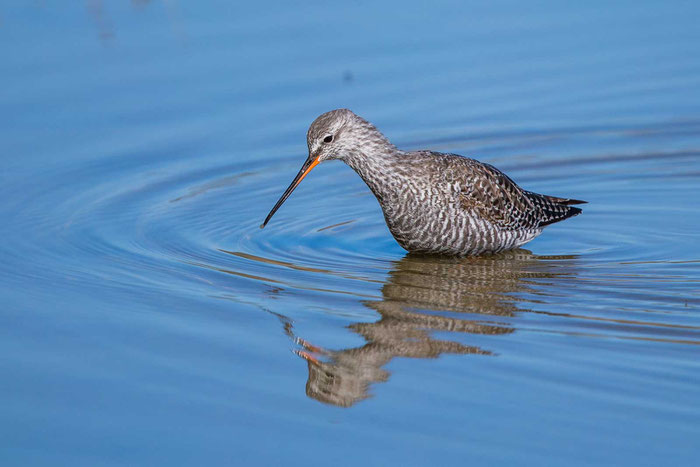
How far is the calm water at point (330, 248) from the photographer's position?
608 centimetres

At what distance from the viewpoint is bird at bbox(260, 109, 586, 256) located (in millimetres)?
9312

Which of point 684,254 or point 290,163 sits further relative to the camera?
point 290,163

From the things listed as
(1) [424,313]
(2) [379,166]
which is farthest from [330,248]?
(1) [424,313]

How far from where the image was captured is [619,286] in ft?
27.7

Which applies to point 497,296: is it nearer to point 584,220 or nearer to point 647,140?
point 584,220

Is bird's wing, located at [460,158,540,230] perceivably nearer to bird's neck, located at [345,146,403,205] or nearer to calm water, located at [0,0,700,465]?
calm water, located at [0,0,700,465]

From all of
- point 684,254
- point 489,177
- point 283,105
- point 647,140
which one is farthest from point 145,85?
point 684,254

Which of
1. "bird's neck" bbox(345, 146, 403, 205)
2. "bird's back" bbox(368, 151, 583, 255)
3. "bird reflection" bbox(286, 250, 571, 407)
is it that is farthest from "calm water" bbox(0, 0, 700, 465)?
"bird's neck" bbox(345, 146, 403, 205)

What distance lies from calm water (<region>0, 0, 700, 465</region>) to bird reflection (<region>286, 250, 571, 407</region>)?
27 mm

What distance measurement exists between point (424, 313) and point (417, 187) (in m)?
1.64

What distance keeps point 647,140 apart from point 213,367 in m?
6.82

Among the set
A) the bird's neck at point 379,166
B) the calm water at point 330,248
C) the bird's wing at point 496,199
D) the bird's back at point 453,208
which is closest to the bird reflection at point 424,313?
the calm water at point 330,248

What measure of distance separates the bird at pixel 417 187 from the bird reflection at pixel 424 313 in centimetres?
22

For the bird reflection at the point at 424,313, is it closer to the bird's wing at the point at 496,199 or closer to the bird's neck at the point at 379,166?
the bird's wing at the point at 496,199
